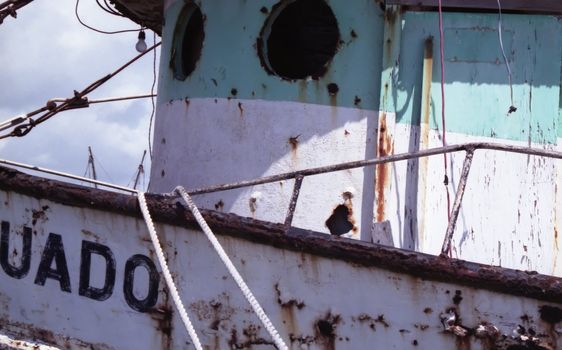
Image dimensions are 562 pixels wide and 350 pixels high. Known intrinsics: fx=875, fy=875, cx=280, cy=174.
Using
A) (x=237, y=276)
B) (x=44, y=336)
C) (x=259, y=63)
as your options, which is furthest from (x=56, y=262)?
(x=259, y=63)

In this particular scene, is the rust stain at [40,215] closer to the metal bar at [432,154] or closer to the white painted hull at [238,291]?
the white painted hull at [238,291]

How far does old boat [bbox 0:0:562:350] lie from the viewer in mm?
4555

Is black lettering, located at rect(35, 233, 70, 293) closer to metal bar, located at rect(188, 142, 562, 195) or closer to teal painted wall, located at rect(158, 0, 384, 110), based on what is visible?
metal bar, located at rect(188, 142, 562, 195)

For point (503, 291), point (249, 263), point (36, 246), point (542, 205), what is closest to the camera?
point (503, 291)

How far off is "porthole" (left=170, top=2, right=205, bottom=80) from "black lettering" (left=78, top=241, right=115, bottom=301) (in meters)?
2.25

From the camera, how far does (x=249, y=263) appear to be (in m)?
4.82

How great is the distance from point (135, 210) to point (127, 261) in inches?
11.9

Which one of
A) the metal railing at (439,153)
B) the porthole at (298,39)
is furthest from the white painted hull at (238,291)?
the porthole at (298,39)

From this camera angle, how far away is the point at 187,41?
717 centimetres

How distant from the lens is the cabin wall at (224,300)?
175 inches

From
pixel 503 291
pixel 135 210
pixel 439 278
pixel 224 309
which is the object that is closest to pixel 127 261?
pixel 135 210

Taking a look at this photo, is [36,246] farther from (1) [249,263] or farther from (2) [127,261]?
(1) [249,263]

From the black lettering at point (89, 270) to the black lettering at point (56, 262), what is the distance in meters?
0.12

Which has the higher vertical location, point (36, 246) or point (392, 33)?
point (392, 33)
